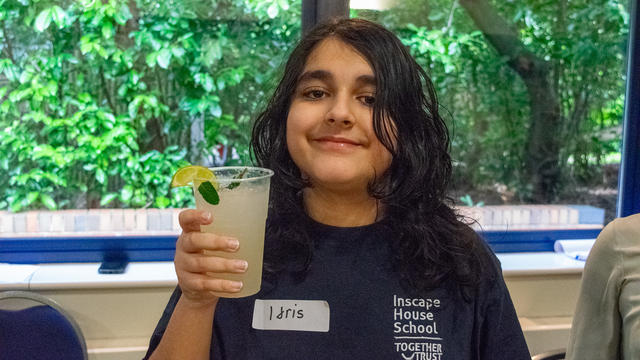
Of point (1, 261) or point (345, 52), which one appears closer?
point (345, 52)

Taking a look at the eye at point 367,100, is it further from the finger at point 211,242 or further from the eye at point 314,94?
the finger at point 211,242

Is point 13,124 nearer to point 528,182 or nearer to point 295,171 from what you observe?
point 295,171

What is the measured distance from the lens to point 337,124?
3.34 feet

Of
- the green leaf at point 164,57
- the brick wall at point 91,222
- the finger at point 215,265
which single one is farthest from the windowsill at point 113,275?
the finger at point 215,265

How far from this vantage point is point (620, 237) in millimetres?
1352

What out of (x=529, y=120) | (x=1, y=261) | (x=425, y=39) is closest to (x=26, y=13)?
(x=1, y=261)

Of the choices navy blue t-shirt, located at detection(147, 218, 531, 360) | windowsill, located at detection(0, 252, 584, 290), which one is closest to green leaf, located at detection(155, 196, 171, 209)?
windowsill, located at detection(0, 252, 584, 290)

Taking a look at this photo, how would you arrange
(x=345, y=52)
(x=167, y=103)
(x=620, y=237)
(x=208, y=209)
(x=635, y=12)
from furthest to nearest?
(x=635, y=12) → (x=167, y=103) → (x=620, y=237) → (x=345, y=52) → (x=208, y=209)

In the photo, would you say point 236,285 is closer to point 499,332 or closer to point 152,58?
point 499,332

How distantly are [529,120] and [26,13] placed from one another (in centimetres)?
232

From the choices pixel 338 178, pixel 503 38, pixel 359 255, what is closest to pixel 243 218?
pixel 338 178

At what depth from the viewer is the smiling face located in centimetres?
102

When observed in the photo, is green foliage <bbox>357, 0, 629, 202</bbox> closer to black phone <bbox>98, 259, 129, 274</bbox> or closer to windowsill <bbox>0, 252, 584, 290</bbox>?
windowsill <bbox>0, 252, 584, 290</bbox>

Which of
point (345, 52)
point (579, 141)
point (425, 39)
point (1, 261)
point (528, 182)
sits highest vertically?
point (425, 39)
